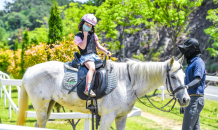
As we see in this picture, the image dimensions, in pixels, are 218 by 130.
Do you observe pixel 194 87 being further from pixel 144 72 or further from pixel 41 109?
pixel 41 109

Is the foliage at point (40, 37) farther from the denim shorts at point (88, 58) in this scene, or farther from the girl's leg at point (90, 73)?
the girl's leg at point (90, 73)

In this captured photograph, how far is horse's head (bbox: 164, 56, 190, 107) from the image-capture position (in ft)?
A: 9.46

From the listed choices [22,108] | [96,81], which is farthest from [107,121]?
[22,108]

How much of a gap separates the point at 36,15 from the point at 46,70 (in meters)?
80.0

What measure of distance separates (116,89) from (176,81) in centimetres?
93

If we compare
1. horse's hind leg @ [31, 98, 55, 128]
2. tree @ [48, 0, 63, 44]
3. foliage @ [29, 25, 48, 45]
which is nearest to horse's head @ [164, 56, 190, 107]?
horse's hind leg @ [31, 98, 55, 128]

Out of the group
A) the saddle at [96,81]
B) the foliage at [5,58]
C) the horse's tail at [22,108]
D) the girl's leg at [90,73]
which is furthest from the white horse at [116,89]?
the foliage at [5,58]

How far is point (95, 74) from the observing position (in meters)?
3.21

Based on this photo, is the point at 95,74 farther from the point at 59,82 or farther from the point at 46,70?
the point at 46,70

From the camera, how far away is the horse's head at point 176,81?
2883 mm

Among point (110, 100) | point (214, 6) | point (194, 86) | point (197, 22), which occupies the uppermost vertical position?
point (214, 6)

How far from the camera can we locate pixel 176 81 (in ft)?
9.73

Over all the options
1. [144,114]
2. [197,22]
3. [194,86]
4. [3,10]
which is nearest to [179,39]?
[197,22]

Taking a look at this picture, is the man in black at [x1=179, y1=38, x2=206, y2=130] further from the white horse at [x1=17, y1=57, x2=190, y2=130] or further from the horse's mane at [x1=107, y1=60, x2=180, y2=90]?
the horse's mane at [x1=107, y1=60, x2=180, y2=90]
